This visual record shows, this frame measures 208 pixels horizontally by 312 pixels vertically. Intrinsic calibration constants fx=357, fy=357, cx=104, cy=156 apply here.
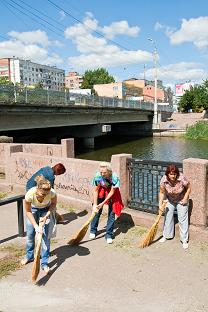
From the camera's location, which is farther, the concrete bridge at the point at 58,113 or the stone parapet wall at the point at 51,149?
the concrete bridge at the point at 58,113

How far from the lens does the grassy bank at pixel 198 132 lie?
149 feet

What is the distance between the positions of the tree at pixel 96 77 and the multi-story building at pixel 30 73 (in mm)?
13148

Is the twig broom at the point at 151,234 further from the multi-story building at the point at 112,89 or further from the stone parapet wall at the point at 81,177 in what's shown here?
the multi-story building at the point at 112,89

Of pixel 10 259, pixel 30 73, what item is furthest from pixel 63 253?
pixel 30 73

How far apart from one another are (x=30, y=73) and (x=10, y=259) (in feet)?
484

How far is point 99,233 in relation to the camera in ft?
21.4

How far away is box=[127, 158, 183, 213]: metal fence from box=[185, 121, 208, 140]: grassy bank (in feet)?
129

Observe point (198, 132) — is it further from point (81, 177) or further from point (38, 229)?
point (38, 229)

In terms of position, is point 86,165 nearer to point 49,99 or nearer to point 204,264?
point 204,264

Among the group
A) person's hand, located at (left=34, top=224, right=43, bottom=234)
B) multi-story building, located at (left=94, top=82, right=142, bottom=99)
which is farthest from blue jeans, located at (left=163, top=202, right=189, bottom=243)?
multi-story building, located at (left=94, top=82, right=142, bottom=99)

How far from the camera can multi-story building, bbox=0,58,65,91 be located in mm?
133500

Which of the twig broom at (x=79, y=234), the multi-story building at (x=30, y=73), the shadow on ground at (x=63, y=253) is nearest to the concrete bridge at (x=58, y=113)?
the twig broom at (x=79, y=234)

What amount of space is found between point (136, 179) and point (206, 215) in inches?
64.1

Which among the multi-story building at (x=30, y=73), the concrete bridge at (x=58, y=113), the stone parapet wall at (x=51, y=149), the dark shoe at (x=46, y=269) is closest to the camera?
the dark shoe at (x=46, y=269)
